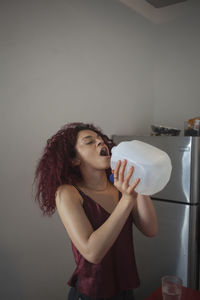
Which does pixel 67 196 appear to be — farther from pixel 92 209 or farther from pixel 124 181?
pixel 124 181

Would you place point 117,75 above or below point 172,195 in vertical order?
above

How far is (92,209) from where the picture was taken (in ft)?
3.69

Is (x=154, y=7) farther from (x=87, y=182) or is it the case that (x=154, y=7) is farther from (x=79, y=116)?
(x=87, y=182)

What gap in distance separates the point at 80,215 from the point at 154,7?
9.24ft

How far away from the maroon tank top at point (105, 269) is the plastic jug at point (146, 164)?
20 centimetres

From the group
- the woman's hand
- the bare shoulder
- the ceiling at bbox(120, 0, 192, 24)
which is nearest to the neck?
the bare shoulder

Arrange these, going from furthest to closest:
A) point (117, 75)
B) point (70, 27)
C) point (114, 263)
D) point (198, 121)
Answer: point (117, 75) < point (198, 121) < point (70, 27) < point (114, 263)

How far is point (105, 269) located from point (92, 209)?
24cm

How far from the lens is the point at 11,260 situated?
1.79m

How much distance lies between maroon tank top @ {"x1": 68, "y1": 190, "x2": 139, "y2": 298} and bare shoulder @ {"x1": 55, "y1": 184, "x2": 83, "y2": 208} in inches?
1.5

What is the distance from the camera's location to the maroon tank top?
1094 millimetres

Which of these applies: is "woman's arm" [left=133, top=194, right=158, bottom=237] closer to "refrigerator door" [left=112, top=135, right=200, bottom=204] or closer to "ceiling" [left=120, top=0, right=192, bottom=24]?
"refrigerator door" [left=112, top=135, right=200, bottom=204]

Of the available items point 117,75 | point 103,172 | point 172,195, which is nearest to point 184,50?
point 117,75

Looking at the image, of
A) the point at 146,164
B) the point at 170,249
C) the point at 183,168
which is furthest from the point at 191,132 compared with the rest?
the point at 146,164
